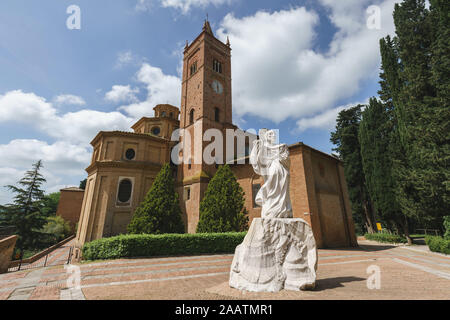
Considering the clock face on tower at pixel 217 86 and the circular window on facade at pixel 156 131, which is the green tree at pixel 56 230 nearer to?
the circular window on facade at pixel 156 131

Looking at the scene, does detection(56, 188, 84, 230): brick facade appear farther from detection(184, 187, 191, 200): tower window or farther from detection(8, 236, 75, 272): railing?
detection(184, 187, 191, 200): tower window

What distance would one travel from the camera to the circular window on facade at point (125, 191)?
20734 mm

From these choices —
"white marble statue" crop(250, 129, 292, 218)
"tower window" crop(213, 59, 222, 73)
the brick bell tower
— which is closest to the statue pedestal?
"white marble statue" crop(250, 129, 292, 218)

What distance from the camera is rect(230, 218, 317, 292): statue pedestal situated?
15.9 feet

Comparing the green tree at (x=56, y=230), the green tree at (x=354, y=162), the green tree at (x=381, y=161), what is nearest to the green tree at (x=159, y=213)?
the green tree at (x=56, y=230)

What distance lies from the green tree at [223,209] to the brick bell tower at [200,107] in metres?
3.10

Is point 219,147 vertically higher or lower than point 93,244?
higher

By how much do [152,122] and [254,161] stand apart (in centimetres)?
2607

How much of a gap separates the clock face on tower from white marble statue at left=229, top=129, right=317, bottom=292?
20.4 meters

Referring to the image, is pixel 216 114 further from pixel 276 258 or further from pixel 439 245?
pixel 439 245
